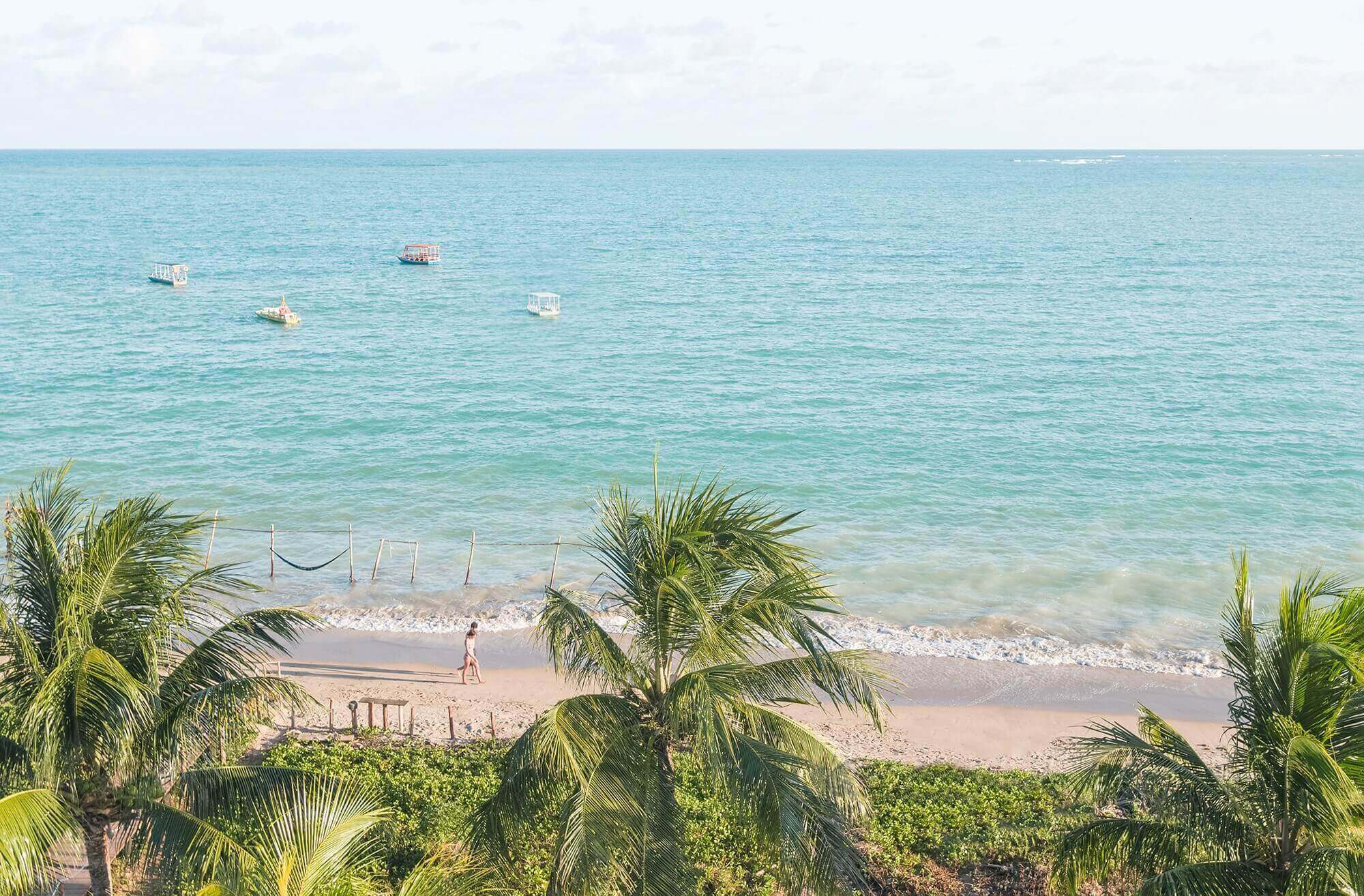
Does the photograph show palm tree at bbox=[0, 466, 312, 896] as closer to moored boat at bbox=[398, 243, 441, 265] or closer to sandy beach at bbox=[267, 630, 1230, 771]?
sandy beach at bbox=[267, 630, 1230, 771]

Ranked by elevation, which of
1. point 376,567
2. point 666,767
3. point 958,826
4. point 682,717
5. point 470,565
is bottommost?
point 376,567

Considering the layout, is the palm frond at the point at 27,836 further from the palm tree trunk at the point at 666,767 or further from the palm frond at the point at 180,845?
the palm tree trunk at the point at 666,767

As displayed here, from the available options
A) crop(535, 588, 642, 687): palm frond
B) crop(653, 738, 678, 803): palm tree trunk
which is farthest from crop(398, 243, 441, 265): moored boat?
crop(653, 738, 678, 803): palm tree trunk

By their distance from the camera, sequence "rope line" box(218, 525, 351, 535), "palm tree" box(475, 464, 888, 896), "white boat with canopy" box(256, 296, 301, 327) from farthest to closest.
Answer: "white boat with canopy" box(256, 296, 301, 327) → "rope line" box(218, 525, 351, 535) → "palm tree" box(475, 464, 888, 896)

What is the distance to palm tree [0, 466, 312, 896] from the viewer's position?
27.6ft

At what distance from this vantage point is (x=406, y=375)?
47594 mm

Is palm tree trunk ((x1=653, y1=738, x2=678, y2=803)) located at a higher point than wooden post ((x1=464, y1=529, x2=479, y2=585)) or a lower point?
higher

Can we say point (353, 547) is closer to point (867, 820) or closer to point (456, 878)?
point (867, 820)

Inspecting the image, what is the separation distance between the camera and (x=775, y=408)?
42188mm

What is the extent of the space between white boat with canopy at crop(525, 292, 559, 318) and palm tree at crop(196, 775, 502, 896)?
5093cm

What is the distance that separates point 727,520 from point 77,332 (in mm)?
54898

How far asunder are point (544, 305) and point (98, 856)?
182 ft

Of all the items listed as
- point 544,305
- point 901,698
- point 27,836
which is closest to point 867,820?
point 901,698

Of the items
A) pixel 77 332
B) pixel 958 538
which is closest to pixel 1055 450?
pixel 958 538
